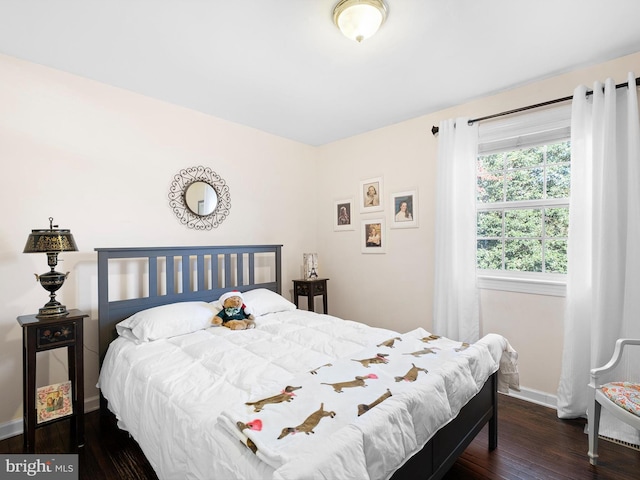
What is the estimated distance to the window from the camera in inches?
101

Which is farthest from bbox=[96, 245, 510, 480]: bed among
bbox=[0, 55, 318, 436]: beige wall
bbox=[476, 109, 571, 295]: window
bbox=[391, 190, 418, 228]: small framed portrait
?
bbox=[391, 190, 418, 228]: small framed portrait

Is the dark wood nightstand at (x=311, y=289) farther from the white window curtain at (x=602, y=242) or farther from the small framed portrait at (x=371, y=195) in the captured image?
the white window curtain at (x=602, y=242)

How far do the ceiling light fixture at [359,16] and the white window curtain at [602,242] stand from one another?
5.46 feet

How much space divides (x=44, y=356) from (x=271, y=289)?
6.28ft

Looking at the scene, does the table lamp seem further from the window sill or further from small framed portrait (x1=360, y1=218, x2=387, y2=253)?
the window sill

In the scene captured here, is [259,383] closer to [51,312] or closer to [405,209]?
[51,312]

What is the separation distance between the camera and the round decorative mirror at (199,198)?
118 inches

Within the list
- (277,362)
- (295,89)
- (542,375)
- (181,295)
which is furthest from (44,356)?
(542,375)

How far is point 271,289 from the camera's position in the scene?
3.52 metres

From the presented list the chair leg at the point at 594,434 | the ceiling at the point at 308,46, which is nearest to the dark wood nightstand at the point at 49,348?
the ceiling at the point at 308,46

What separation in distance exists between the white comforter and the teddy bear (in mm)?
93

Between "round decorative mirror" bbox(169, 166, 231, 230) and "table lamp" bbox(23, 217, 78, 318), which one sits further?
"round decorative mirror" bbox(169, 166, 231, 230)

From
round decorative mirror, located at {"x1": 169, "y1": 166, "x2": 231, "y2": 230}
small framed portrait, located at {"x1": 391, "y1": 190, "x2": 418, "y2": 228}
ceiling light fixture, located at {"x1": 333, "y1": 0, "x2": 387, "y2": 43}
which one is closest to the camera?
ceiling light fixture, located at {"x1": 333, "y1": 0, "x2": 387, "y2": 43}

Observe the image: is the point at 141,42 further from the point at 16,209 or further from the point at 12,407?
the point at 12,407
